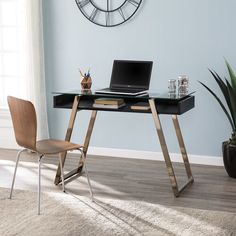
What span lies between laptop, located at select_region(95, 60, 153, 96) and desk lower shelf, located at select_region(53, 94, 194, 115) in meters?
0.10

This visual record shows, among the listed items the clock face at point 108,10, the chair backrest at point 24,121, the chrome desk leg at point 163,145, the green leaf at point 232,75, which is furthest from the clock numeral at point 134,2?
the chair backrest at point 24,121

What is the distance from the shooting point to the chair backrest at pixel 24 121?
365 cm

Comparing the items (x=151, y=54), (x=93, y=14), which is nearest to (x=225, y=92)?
(x=151, y=54)

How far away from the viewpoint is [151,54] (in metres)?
5.01

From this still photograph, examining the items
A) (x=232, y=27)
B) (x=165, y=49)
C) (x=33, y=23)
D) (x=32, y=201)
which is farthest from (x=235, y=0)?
(x=32, y=201)

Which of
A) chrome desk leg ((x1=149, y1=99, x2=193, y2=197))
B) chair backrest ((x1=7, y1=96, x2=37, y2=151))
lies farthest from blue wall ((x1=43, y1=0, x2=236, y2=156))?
chair backrest ((x1=7, y1=96, x2=37, y2=151))

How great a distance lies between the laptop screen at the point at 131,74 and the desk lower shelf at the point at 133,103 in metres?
0.13

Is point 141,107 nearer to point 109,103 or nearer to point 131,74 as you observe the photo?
point 109,103

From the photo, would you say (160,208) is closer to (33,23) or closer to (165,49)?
(165,49)

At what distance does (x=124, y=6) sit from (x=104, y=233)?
2.40 metres

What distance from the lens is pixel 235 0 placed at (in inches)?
184

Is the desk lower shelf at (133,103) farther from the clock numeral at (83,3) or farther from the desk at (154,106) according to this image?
the clock numeral at (83,3)

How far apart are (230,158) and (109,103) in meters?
1.13

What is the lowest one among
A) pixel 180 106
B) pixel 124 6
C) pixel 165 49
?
pixel 180 106
